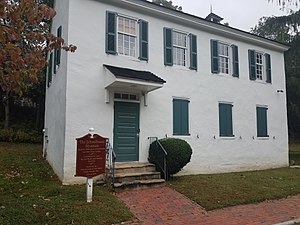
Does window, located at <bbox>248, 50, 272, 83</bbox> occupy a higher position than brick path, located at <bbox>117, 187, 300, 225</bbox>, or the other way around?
window, located at <bbox>248, 50, 272, 83</bbox>

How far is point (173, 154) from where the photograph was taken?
10109mm

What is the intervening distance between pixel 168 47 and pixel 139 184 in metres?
5.72

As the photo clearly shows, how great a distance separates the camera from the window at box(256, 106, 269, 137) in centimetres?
1442

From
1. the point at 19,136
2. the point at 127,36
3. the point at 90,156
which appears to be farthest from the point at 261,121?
the point at 19,136

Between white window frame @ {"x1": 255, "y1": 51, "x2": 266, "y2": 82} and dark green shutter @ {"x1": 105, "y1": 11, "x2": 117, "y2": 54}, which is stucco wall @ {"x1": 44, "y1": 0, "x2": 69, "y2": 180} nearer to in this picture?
dark green shutter @ {"x1": 105, "y1": 11, "x2": 117, "y2": 54}

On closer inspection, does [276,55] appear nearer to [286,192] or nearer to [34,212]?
[286,192]

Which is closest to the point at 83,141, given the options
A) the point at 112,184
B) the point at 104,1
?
the point at 112,184

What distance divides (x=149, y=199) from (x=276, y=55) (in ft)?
38.0

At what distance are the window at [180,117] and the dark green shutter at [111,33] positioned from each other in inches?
127

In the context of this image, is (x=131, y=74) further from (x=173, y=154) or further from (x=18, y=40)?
(x=18, y=40)

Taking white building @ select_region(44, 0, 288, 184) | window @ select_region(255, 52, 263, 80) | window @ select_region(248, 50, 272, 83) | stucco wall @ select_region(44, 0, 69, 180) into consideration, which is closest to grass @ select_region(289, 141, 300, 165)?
white building @ select_region(44, 0, 288, 184)

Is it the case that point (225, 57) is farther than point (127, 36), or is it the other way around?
point (225, 57)

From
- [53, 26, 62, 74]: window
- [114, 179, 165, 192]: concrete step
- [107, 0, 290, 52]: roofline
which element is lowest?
[114, 179, 165, 192]: concrete step

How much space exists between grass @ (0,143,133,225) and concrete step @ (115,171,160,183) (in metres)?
0.60
